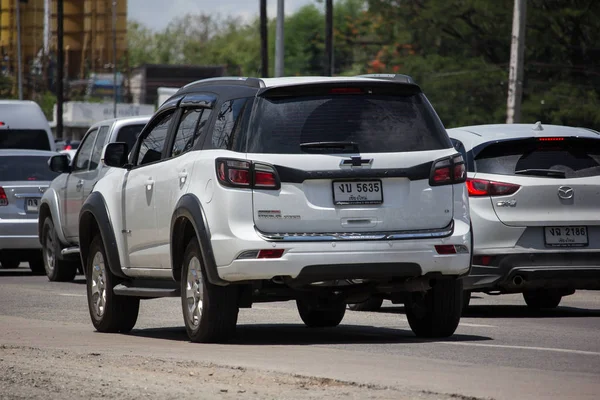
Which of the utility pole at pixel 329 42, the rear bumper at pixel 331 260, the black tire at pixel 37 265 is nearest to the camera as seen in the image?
the rear bumper at pixel 331 260

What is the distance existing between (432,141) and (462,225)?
61 cm

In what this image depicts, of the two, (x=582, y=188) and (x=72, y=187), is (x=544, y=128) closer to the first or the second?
(x=582, y=188)

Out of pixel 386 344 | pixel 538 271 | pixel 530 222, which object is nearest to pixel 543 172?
pixel 530 222

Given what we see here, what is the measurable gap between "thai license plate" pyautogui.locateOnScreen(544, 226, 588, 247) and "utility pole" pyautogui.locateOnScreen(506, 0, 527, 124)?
19.8 m

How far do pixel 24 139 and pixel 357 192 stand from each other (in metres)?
20.9

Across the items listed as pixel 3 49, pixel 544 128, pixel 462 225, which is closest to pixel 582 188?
pixel 544 128

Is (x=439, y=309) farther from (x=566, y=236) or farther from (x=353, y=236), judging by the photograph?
(x=566, y=236)

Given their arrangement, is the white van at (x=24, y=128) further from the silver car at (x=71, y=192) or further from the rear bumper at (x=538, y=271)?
the rear bumper at (x=538, y=271)

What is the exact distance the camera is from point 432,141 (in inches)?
415

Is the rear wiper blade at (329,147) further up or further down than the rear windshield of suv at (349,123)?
further down

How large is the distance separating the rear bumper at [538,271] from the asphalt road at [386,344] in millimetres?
334

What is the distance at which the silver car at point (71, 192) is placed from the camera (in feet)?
62.8

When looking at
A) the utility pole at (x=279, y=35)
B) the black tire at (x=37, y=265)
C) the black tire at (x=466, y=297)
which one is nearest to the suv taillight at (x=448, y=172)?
the black tire at (x=466, y=297)

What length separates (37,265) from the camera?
77.5ft
